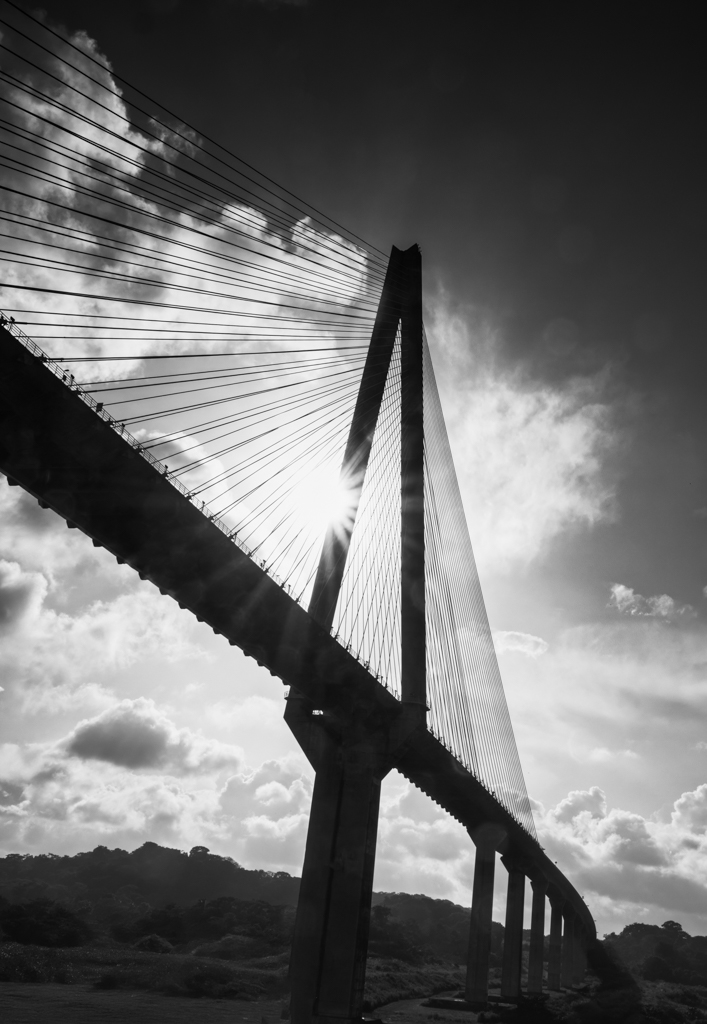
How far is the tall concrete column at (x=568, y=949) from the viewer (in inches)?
3900

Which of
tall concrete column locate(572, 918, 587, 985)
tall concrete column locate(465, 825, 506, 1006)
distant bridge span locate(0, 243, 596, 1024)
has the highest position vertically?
distant bridge span locate(0, 243, 596, 1024)

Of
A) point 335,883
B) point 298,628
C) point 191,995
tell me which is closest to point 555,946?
point 191,995

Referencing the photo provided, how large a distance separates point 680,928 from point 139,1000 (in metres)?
179

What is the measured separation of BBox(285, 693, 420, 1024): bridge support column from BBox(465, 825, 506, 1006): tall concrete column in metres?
28.0

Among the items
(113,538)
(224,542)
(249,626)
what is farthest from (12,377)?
(249,626)

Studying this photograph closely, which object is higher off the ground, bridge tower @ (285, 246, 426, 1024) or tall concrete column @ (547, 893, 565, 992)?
bridge tower @ (285, 246, 426, 1024)

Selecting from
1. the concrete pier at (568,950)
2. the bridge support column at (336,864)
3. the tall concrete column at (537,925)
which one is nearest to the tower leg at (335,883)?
the bridge support column at (336,864)

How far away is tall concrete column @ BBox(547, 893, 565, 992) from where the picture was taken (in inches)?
3442

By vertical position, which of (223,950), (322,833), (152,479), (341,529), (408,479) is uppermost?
(408,479)

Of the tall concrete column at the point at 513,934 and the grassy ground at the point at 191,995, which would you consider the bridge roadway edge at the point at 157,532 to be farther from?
the tall concrete column at the point at 513,934

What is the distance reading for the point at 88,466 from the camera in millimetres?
19484

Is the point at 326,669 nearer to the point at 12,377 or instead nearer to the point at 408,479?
the point at 408,479

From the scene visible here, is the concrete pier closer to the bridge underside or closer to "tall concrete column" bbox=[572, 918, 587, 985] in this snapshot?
"tall concrete column" bbox=[572, 918, 587, 985]

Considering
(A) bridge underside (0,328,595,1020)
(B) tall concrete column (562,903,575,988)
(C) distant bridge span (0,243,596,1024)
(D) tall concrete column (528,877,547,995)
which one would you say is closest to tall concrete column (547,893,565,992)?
(B) tall concrete column (562,903,575,988)
